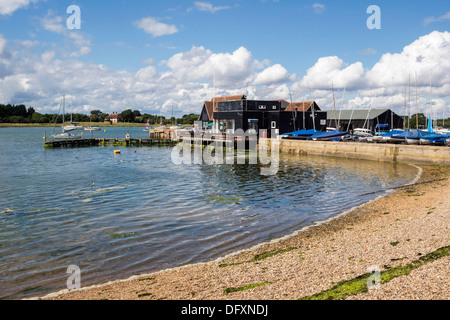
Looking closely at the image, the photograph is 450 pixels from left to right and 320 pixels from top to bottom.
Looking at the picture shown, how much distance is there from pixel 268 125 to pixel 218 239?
49.9m

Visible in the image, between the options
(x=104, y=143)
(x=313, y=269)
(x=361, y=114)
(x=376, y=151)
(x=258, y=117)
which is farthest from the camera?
(x=361, y=114)

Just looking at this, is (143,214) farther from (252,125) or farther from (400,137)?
(252,125)

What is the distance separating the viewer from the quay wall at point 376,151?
3416 centimetres

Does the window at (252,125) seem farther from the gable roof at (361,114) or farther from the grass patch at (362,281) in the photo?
the grass patch at (362,281)

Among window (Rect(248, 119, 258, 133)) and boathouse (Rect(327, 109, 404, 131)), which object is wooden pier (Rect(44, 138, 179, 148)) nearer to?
window (Rect(248, 119, 258, 133))

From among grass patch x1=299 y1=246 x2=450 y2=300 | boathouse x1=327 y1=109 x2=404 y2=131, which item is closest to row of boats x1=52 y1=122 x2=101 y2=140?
boathouse x1=327 y1=109 x2=404 y2=131

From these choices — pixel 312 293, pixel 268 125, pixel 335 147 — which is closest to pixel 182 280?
pixel 312 293

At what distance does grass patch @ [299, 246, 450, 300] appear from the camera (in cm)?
630

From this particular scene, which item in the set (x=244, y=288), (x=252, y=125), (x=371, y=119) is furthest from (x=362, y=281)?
(x=371, y=119)

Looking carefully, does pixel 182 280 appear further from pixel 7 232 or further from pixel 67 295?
pixel 7 232

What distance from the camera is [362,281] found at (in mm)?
6883

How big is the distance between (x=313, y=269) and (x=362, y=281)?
4.83ft

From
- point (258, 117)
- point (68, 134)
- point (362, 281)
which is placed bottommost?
point (362, 281)
